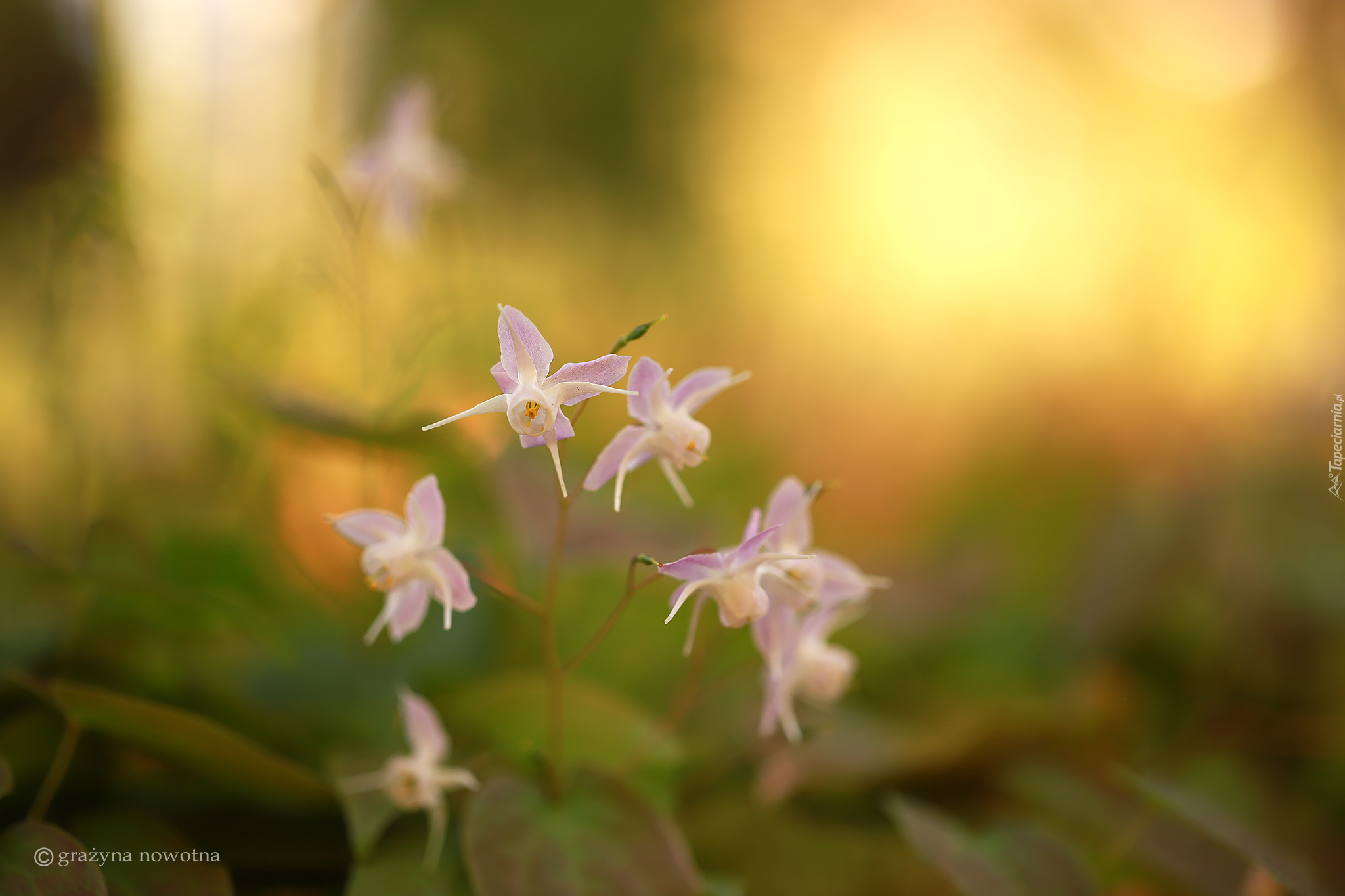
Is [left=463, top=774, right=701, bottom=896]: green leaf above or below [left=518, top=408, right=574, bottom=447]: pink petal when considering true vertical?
below

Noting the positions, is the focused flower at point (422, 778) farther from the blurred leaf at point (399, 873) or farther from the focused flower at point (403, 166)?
the focused flower at point (403, 166)

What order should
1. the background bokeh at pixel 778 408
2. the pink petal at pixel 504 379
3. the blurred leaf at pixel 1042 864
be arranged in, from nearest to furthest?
the pink petal at pixel 504 379, the blurred leaf at pixel 1042 864, the background bokeh at pixel 778 408

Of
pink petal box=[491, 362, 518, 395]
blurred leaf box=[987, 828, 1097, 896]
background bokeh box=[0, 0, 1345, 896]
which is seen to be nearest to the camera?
pink petal box=[491, 362, 518, 395]

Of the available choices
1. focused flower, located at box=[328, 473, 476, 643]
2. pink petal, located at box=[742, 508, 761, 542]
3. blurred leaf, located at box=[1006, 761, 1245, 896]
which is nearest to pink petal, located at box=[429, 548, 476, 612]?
focused flower, located at box=[328, 473, 476, 643]

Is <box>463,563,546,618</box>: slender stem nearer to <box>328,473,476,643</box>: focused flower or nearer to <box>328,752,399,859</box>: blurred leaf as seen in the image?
<box>328,473,476,643</box>: focused flower

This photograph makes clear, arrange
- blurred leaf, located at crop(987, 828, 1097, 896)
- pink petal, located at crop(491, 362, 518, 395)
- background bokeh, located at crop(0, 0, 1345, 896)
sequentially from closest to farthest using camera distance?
pink petal, located at crop(491, 362, 518, 395)
blurred leaf, located at crop(987, 828, 1097, 896)
background bokeh, located at crop(0, 0, 1345, 896)

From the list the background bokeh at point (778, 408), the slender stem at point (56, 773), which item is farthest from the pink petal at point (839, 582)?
the slender stem at point (56, 773)
